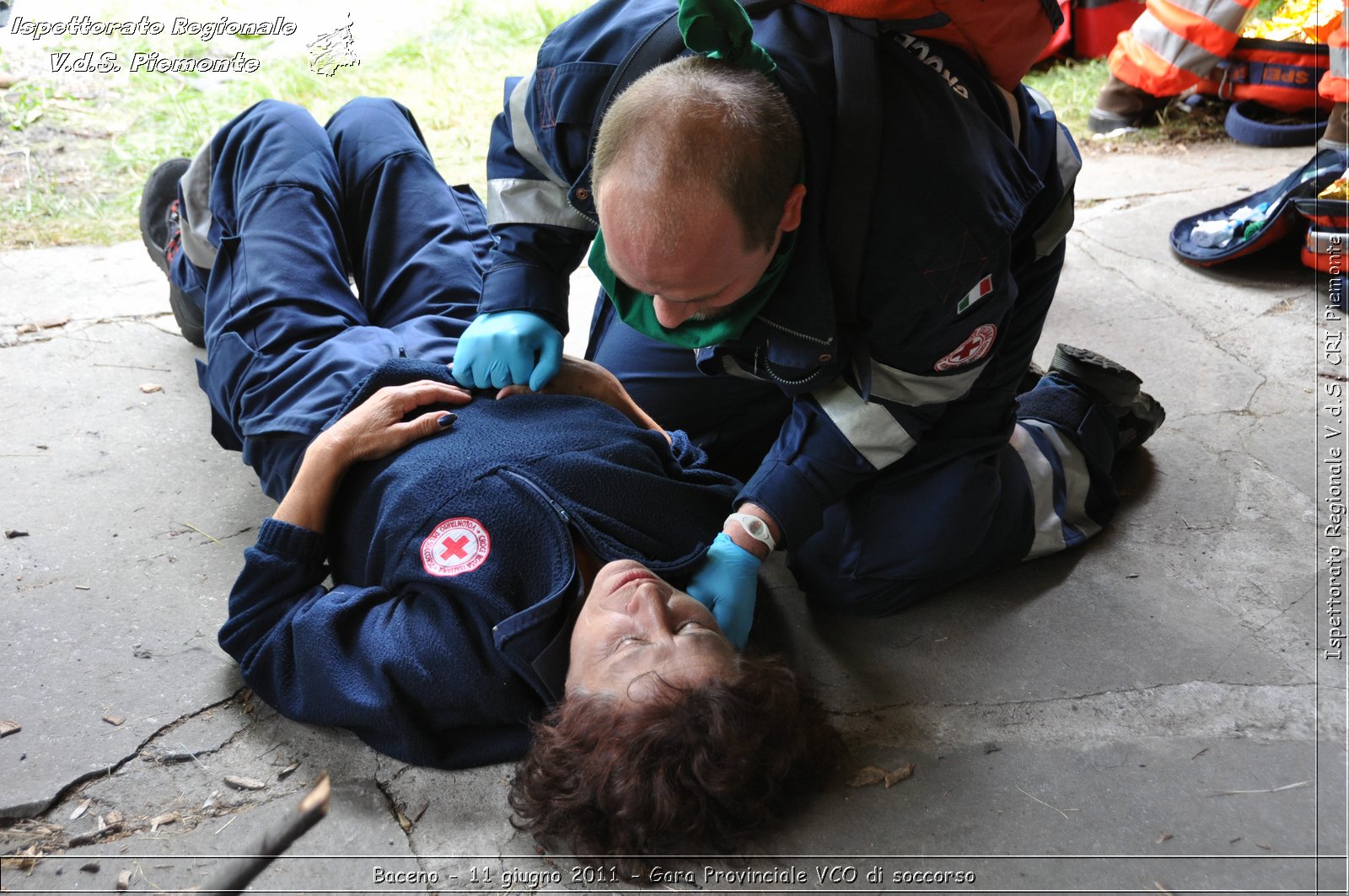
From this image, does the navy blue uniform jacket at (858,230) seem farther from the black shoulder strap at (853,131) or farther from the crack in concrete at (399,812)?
the crack in concrete at (399,812)

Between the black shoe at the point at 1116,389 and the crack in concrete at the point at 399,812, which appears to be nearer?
the crack in concrete at the point at 399,812

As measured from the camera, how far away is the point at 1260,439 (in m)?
2.60

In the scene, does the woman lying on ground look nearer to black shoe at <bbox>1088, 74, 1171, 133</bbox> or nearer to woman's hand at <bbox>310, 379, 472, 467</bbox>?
woman's hand at <bbox>310, 379, 472, 467</bbox>

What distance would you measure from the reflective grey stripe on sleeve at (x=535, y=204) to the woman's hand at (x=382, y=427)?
0.44 meters

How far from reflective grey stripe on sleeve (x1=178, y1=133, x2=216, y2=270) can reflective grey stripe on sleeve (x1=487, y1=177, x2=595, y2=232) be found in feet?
2.64

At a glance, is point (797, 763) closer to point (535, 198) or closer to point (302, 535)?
point (302, 535)

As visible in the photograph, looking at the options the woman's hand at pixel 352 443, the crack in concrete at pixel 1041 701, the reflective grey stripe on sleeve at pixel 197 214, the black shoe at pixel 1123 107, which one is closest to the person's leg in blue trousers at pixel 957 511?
the crack in concrete at pixel 1041 701

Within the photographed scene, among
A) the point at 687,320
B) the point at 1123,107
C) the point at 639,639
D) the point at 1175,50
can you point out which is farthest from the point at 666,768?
the point at 1123,107

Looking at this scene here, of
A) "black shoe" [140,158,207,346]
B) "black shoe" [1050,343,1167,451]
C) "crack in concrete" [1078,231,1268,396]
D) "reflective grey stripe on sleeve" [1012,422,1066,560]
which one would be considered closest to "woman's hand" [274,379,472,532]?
"black shoe" [140,158,207,346]

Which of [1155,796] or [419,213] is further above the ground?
[419,213]

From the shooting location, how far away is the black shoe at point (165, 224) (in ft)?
9.23

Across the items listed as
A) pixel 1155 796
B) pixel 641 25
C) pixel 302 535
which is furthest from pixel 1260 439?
pixel 302 535

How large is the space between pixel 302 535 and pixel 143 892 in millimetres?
620

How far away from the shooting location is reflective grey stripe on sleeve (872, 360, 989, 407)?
197cm
